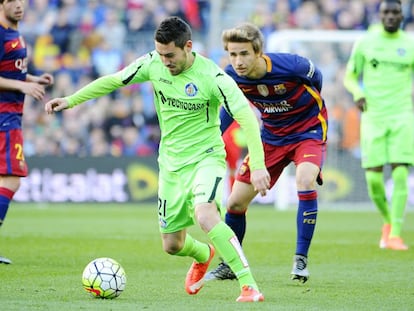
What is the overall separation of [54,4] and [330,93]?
7.18 meters

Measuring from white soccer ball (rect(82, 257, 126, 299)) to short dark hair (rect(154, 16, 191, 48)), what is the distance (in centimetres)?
166

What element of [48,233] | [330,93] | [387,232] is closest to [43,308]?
[387,232]

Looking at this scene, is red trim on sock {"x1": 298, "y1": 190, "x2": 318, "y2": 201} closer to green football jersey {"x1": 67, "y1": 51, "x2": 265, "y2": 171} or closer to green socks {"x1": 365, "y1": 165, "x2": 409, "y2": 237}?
green football jersey {"x1": 67, "y1": 51, "x2": 265, "y2": 171}

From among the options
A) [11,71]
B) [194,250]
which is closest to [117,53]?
[11,71]

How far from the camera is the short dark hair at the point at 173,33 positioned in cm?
725

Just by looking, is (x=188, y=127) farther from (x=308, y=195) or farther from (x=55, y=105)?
(x=308, y=195)

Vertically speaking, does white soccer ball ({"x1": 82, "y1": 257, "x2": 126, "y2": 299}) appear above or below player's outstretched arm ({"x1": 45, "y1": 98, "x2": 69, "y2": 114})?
below

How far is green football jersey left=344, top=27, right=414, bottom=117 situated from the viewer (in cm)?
1241

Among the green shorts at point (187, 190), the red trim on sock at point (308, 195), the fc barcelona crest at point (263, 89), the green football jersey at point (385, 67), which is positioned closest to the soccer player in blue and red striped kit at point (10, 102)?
the fc barcelona crest at point (263, 89)

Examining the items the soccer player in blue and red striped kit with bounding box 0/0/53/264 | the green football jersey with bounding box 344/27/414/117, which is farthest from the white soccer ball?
the green football jersey with bounding box 344/27/414/117

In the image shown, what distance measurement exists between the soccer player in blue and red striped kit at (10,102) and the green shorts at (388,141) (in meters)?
4.42

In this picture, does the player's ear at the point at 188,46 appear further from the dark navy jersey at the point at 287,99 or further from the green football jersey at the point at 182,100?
the dark navy jersey at the point at 287,99

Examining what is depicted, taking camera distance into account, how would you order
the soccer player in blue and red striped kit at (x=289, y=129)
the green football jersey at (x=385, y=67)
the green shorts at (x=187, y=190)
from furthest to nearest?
the green football jersey at (x=385, y=67)
the soccer player in blue and red striped kit at (x=289, y=129)
the green shorts at (x=187, y=190)

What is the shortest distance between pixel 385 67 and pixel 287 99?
157 inches
